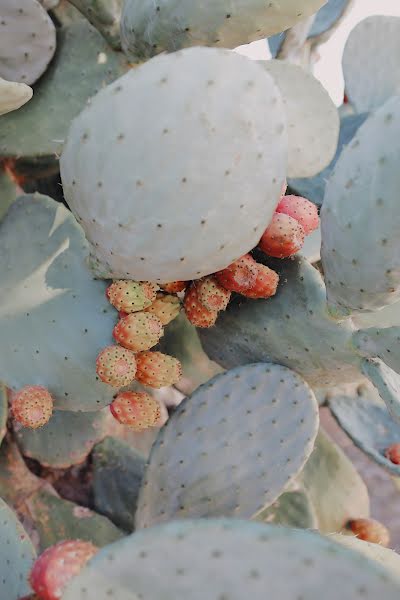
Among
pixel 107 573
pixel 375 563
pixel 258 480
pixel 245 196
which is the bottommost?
pixel 258 480

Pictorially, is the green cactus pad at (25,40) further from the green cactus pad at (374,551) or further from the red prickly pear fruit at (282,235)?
the green cactus pad at (374,551)

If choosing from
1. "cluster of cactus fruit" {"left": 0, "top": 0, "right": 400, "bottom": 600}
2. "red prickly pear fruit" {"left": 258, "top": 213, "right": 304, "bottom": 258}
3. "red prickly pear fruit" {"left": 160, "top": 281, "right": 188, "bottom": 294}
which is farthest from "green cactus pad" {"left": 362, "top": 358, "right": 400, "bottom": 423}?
"red prickly pear fruit" {"left": 160, "top": 281, "right": 188, "bottom": 294}

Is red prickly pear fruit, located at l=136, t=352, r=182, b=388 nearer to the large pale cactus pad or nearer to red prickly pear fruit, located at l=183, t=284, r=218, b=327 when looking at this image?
red prickly pear fruit, located at l=183, t=284, r=218, b=327

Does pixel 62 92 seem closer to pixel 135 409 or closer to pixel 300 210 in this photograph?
pixel 300 210

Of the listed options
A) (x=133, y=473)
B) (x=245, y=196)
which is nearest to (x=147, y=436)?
(x=133, y=473)

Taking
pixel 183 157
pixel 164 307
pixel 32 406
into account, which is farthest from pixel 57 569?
pixel 183 157

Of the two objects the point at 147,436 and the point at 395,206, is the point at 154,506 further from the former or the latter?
the point at 395,206
